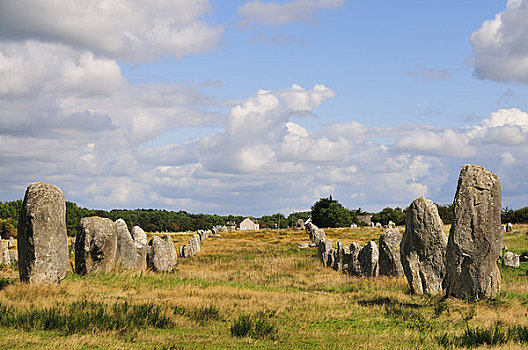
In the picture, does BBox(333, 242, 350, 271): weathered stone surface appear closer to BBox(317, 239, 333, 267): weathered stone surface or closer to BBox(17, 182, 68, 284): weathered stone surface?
BBox(317, 239, 333, 267): weathered stone surface

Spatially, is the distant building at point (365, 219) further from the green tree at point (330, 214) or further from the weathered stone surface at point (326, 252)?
the weathered stone surface at point (326, 252)

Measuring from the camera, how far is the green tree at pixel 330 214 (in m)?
101

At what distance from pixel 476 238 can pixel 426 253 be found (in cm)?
371

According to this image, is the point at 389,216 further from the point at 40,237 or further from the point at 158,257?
the point at 40,237

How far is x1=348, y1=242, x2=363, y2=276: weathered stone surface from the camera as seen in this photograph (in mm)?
28172

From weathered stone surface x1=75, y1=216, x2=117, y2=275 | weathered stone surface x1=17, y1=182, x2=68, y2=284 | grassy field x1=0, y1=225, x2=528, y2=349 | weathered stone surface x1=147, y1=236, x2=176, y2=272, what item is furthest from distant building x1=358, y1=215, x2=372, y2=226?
weathered stone surface x1=17, y1=182, x2=68, y2=284

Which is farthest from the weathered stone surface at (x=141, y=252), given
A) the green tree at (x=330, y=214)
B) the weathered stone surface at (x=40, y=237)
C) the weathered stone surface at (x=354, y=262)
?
the green tree at (x=330, y=214)

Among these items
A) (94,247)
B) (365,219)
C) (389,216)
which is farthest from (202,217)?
(94,247)

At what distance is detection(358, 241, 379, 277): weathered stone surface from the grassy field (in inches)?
197

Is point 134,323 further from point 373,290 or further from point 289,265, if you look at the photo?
point 289,265

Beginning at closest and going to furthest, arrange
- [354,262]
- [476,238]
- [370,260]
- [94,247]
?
[476,238] < [94,247] < [370,260] < [354,262]

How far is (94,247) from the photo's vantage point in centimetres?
2112

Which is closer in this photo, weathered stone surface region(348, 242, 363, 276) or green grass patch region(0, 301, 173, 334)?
→ green grass patch region(0, 301, 173, 334)

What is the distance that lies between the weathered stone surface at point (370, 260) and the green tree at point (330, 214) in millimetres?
73506
